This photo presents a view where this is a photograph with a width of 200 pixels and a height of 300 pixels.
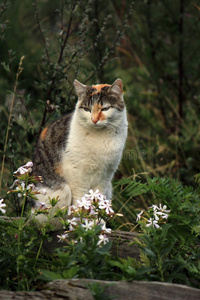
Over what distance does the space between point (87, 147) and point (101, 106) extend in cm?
33

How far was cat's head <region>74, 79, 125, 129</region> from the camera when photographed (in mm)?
3438

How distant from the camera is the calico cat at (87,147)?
3.48 m

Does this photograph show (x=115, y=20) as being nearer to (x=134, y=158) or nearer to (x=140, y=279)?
(x=134, y=158)

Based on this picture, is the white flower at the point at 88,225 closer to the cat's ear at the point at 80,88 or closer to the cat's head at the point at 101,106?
the cat's head at the point at 101,106

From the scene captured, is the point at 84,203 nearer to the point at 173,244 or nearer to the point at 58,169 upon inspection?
the point at 173,244

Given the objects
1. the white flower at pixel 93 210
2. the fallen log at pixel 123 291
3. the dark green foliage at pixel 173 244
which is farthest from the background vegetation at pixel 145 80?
the fallen log at pixel 123 291

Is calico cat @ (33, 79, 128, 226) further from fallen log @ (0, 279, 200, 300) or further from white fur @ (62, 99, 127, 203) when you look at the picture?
fallen log @ (0, 279, 200, 300)

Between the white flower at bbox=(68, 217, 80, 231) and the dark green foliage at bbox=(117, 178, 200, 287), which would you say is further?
the white flower at bbox=(68, 217, 80, 231)

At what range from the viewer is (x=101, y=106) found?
11.4 feet

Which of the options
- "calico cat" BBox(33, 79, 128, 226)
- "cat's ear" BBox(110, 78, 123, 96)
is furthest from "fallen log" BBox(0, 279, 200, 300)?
"cat's ear" BBox(110, 78, 123, 96)

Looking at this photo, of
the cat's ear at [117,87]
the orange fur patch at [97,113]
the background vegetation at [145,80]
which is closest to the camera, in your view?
the orange fur patch at [97,113]

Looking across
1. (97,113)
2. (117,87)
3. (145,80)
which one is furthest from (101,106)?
(145,80)

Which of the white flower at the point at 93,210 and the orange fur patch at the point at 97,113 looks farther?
the orange fur patch at the point at 97,113

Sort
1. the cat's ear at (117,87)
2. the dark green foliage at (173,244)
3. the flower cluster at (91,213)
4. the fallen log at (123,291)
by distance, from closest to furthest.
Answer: the fallen log at (123,291), the dark green foliage at (173,244), the flower cluster at (91,213), the cat's ear at (117,87)
